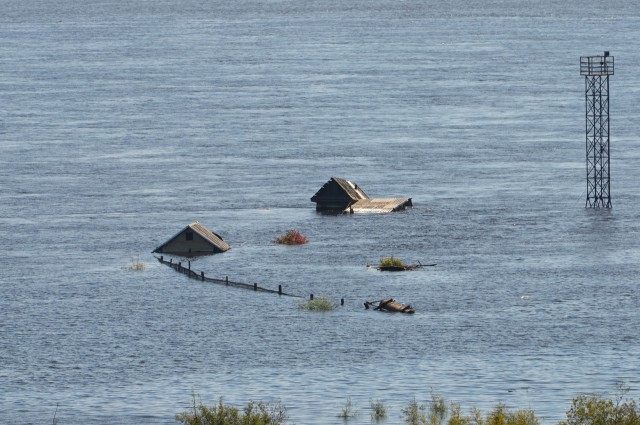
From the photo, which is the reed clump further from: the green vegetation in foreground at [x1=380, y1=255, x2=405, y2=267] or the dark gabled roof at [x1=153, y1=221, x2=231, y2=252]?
the green vegetation in foreground at [x1=380, y1=255, x2=405, y2=267]

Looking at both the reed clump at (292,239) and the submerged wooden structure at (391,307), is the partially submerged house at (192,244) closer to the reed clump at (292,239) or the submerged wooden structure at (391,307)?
the reed clump at (292,239)

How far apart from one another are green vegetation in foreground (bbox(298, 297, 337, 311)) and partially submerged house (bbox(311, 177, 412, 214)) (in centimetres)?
4430

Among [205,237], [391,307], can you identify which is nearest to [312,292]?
[391,307]

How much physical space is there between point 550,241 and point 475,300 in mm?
27436

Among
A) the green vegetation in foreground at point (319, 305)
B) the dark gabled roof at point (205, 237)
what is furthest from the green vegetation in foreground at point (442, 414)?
the dark gabled roof at point (205, 237)

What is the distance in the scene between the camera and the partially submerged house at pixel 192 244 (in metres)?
139

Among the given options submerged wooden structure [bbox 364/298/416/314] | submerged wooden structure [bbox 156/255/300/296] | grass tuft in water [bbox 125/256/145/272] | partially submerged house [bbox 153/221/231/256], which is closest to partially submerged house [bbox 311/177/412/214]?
partially submerged house [bbox 153/221/231/256]

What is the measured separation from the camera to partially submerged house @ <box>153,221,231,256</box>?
13888cm

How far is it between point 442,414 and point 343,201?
256 ft

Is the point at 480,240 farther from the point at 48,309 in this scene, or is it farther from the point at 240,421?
the point at 240,421

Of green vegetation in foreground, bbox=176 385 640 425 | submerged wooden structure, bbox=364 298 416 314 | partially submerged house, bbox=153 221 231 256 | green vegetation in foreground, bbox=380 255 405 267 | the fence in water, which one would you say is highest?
partially submerged house, bbox=153 221 231 256

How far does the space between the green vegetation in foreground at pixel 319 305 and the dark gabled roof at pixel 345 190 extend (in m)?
45.4

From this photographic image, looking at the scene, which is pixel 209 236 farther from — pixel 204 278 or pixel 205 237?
pixel 204 278

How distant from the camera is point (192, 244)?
458ft
